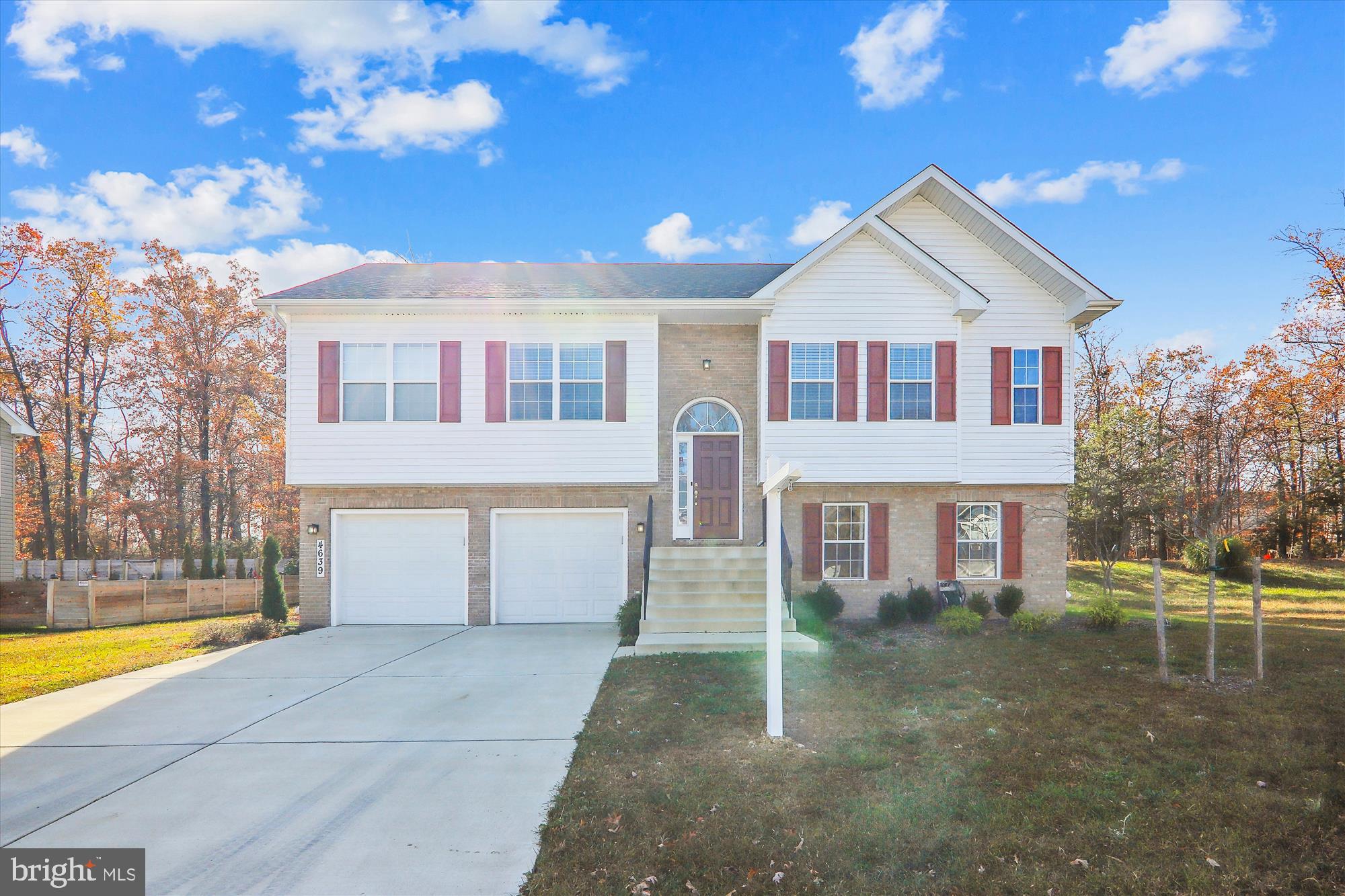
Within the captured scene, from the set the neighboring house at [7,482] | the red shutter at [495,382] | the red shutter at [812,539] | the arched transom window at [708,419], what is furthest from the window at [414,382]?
the neighboring house at [7,482]

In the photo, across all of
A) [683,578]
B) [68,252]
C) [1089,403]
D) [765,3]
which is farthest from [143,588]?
[1089,403]

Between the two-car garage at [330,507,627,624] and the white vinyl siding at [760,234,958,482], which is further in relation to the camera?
the two-car garage at [330,507,627,624]

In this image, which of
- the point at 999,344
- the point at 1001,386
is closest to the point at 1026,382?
the point at 1001,386

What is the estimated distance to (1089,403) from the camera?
1092 inches

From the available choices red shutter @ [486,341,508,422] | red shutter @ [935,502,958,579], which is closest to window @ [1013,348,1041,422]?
red shutter @ [935,502,958,579]

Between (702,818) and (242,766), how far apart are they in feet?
13.4

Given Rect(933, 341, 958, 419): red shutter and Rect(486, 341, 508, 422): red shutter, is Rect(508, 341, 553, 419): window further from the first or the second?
Rect(933, 341, 958, 419): red shutter

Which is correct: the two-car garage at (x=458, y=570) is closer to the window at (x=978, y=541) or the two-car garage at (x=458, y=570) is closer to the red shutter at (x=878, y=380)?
the red shutter at (x=878, y=380)

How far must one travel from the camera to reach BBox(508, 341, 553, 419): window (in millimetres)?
13148

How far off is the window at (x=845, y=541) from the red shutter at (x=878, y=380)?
1.88 m

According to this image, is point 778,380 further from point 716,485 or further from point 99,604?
point 99,604

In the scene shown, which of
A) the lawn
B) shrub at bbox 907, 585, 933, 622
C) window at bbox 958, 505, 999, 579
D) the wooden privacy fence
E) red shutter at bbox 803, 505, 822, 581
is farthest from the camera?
the wooden privacy fence

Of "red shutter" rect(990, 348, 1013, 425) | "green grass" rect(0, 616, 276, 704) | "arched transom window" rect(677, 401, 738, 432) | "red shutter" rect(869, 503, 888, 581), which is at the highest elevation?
"red shutter" rect(990, 348, 1013, 425)

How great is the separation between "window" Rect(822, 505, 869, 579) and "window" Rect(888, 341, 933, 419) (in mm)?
2002
